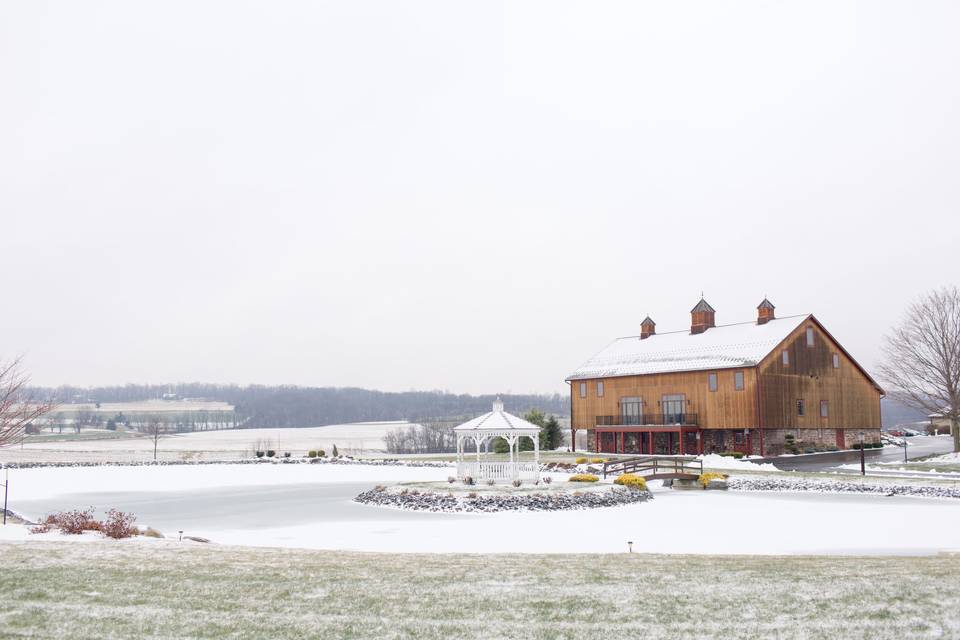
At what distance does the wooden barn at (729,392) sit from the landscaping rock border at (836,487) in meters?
16.3

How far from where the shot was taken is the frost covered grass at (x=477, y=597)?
9.14m

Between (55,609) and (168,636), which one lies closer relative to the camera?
(168,636)

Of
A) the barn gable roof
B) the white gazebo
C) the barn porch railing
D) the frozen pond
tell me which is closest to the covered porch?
the barn porch railing

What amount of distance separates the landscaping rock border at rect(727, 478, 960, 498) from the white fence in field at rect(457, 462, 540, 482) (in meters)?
9.20

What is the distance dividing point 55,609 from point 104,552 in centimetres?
454

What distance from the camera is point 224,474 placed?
49.1 meters

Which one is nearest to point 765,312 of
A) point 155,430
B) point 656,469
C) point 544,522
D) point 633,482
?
point 656,469

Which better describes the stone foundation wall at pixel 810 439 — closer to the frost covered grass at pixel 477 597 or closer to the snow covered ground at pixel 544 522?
the snow covered ground at pixel 544 522

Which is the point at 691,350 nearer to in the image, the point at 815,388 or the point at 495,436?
the point at 815,388

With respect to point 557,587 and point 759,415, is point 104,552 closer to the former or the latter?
point 557,587

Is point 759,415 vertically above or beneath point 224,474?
above

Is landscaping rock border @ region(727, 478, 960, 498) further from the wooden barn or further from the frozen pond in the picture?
the wooden barn

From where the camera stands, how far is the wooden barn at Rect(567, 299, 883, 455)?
5038cm

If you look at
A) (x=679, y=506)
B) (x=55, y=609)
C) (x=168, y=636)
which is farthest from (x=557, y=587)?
(x=679, y=506)
